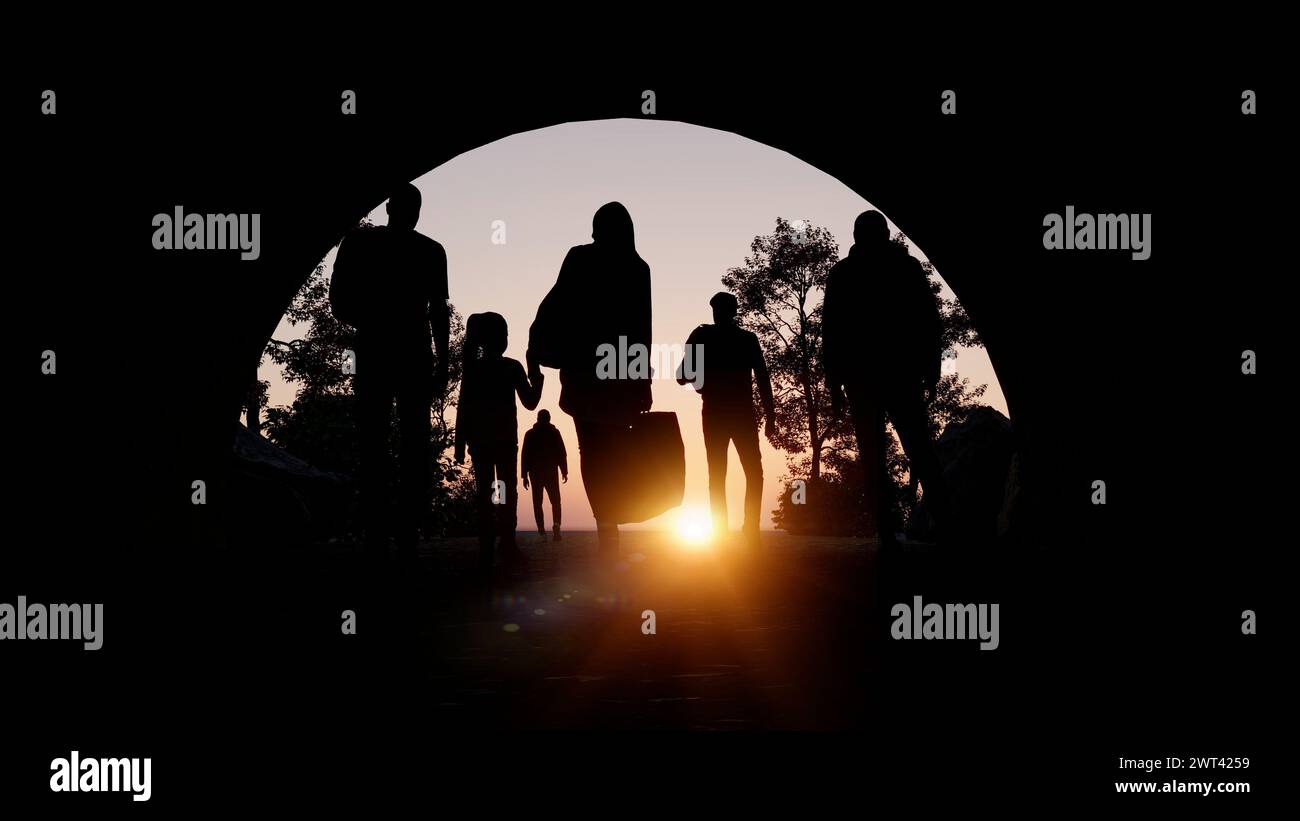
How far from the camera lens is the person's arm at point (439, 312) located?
7344mm

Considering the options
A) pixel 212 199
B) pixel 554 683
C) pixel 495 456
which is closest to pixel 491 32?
pixel 212 199

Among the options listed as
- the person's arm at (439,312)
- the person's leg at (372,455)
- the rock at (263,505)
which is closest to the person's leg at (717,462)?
the person's arm at (439,312)

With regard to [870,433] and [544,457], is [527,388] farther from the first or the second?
[544,457]

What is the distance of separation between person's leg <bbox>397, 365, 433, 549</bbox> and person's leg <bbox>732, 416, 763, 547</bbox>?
3.46 meters

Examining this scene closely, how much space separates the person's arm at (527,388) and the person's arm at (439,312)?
5.61 feet

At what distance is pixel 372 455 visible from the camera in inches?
275

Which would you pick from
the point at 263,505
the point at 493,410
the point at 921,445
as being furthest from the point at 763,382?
the point at 263,505

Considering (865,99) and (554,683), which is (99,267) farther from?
(865,99)

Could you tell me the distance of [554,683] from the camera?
159 inches

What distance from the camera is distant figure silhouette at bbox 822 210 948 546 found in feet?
25.3

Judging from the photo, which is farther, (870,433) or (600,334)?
(870,433)

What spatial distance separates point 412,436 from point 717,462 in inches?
150

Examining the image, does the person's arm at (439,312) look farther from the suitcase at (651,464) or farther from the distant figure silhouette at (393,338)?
the suitcase at (651,464)

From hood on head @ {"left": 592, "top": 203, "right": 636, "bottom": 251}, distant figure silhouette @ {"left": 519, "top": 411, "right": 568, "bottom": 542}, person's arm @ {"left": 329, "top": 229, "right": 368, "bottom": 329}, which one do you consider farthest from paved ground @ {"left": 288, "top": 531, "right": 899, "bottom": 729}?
distant figure silhouette @ {"left": 519, "top": 411, "right": 568, "bottom": 542}
